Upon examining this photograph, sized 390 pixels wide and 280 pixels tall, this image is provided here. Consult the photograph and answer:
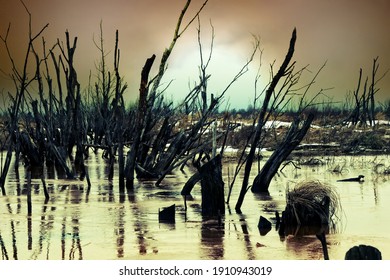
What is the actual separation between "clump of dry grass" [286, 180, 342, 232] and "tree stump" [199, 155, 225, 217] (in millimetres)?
771

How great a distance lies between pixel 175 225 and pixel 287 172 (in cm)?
459

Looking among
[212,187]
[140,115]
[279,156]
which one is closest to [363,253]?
[212,187]

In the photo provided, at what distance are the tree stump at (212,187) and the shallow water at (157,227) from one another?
0.16 meters

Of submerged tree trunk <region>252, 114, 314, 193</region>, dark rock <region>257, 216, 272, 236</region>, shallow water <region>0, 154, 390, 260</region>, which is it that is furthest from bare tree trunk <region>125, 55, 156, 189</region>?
dark rock <region>257, 216, 272, 236</region>

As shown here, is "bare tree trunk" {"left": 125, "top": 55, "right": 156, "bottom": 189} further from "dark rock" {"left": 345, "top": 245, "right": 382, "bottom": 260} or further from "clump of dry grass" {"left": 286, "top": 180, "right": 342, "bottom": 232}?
"dark rock" {"left": 345, "top": 245, "right": 382, "bottom": 260}

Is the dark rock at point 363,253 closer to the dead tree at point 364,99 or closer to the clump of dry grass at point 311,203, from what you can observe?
the clump of dry grass at point 311,203

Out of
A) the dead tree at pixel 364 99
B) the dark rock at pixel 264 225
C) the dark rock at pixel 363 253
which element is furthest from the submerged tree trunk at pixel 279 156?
the dead tree at pixel 364 99

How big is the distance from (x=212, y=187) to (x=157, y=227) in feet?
2.36

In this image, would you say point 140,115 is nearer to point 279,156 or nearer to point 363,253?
point 279,156

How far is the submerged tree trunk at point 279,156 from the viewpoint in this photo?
8.86 metres

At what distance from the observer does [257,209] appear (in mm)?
8047
